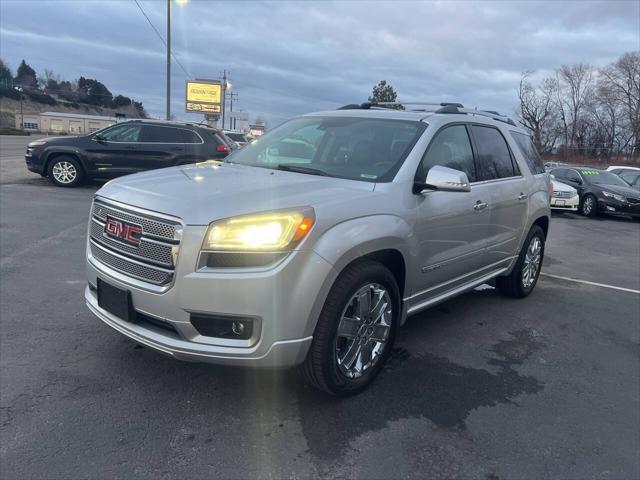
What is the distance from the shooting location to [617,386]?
3.85m

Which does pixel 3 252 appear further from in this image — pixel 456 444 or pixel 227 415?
pixel 456 444

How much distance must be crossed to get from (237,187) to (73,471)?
1723 mm

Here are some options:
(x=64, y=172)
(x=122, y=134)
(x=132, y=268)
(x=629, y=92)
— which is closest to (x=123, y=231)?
(x=132, y=268)

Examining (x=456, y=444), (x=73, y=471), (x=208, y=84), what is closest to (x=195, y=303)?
(x=73, y=471)

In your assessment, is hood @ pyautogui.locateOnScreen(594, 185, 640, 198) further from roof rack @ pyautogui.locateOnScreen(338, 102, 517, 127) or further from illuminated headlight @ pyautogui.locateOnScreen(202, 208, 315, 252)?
illuminated headlight @ pyautogui.locateOnScreen(202, 208, 315, 252)

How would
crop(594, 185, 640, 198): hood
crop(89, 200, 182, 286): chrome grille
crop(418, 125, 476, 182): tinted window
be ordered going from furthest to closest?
1. crop(594, 185, 640, 198): hood
2. crop(418, 125, 476, 182): tinted window
3. crop(89, 200, 182, 286): chrome grille

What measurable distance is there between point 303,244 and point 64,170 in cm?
1151

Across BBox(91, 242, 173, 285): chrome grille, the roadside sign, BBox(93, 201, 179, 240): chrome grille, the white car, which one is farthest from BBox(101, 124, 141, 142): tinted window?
the roadside sign

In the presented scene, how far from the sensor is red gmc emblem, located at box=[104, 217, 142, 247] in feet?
9.83

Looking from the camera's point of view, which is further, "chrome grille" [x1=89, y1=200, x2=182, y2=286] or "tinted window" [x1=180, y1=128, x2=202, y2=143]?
"tinted window" [x1=180, y1=128, x2=202, y2=143]

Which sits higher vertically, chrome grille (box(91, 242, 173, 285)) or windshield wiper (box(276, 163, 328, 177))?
windshield wiper (box(276, 163, 328, 177))

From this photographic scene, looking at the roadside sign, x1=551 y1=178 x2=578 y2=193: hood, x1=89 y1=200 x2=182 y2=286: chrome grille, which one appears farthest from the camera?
the roadside sign

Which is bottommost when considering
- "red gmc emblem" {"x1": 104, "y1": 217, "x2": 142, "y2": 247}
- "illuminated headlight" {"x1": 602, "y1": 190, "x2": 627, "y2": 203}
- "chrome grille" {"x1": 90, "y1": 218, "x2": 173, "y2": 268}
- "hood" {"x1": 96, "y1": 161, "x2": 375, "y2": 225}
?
"illuminated headlight" {"x1": 602, "y1": 190, "x2": 627, "y2": 203}

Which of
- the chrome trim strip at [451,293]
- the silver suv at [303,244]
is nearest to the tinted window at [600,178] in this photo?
the chrome trim strip at [451,293]
